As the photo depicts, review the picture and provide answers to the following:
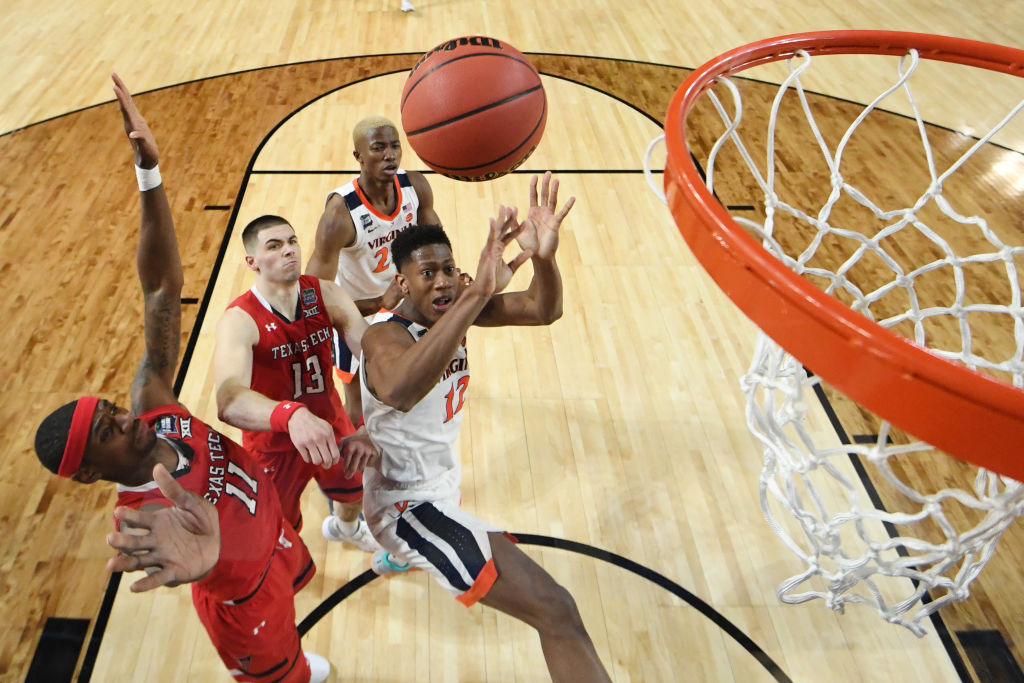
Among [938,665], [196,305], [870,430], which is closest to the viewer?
[938,665]

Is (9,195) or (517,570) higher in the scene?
(517,570)

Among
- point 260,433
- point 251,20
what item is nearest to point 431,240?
point 260,433

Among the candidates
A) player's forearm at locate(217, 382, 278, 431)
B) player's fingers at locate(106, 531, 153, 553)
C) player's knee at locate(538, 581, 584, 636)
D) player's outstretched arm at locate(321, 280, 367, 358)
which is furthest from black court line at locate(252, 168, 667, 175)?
player's fingers at locate(106, 531, 153, 553)

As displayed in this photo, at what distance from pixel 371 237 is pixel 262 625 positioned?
1554mm

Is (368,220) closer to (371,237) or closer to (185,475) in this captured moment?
(371,237)

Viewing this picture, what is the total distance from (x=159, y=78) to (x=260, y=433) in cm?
520

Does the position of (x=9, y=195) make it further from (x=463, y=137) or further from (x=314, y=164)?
(x=463, y=137)

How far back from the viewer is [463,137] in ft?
7.85

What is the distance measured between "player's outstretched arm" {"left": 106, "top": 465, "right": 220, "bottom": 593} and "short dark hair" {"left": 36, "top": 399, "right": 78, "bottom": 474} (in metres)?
0.21

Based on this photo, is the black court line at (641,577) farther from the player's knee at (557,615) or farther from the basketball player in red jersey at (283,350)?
Result: the player's knee at (557,615)

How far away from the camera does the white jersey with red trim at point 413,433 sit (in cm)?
232

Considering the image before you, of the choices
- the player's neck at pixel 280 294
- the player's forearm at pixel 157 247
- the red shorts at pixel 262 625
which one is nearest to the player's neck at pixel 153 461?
the red shorts at pixel 262 625

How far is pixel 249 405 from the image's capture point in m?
2.20

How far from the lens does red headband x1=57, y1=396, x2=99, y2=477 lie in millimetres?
1719
